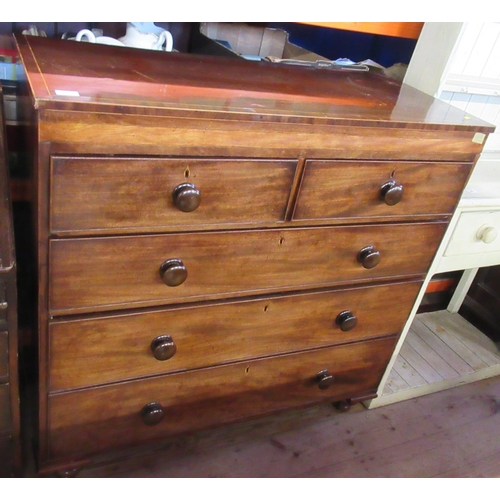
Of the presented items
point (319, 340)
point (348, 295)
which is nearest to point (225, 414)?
point (319, 340)

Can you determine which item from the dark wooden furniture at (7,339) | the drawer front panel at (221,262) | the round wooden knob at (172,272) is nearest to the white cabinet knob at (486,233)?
the drawer front panel at (221,262)

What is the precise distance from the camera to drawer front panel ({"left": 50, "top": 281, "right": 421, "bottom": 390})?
103cm

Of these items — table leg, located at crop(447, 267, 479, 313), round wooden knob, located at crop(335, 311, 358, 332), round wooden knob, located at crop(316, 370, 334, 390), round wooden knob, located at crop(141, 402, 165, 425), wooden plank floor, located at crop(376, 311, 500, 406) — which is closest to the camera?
round wooden knob, located at crop(141, 402, 165, 425)

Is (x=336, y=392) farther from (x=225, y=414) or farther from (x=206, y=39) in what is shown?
(x=206, y=39)

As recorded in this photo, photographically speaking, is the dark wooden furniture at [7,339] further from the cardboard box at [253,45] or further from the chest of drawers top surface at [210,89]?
the cardboard box at [253,45]

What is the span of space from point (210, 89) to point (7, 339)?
0.61 m

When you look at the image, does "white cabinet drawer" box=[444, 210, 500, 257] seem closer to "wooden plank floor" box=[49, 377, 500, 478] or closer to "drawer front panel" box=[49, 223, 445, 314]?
"drawer front panel" box=[49, 223, 445, 314]

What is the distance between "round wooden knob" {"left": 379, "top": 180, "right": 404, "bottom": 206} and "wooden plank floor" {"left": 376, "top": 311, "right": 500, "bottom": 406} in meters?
0.80

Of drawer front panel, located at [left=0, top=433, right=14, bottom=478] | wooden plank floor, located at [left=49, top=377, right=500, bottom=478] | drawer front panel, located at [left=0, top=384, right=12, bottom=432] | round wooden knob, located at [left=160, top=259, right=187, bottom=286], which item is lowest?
wooden plank floor, located at [left=49, top=377, right=500, bottom=478]

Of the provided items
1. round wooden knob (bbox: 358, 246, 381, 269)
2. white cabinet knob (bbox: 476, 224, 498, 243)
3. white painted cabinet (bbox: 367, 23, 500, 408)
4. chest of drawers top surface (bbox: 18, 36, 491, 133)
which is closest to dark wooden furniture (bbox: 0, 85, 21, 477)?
chest of drawers top surface (bbox: 18, 36, 491, 133)

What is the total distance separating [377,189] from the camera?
111 cm

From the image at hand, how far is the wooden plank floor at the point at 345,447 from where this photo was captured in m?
1.36

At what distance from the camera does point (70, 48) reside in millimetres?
1038
